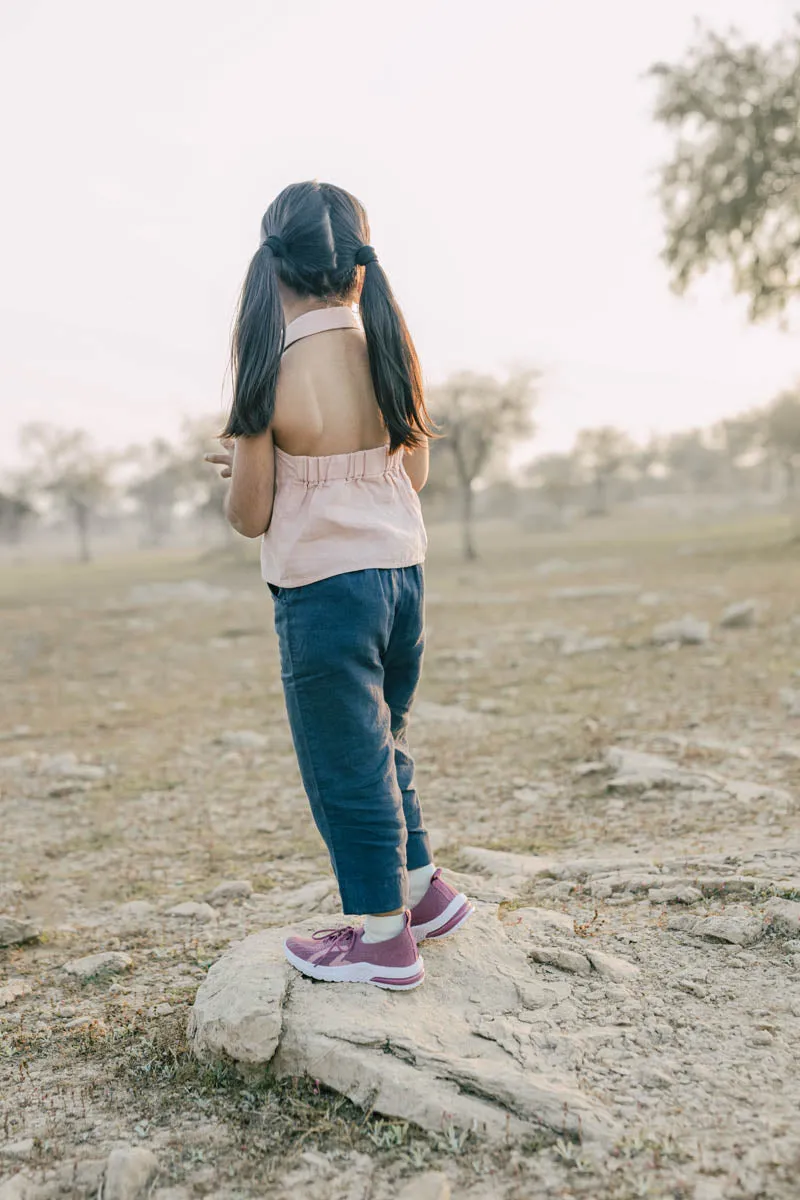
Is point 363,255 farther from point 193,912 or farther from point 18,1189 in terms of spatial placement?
point 193,912

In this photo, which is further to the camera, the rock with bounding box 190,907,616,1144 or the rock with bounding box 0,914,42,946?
the rock with bounding box 0,914,42,946

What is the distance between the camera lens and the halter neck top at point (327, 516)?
2355 mm

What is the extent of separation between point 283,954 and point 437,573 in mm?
22641

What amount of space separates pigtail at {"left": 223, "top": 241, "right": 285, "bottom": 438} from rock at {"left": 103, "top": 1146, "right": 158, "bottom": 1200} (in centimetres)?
156

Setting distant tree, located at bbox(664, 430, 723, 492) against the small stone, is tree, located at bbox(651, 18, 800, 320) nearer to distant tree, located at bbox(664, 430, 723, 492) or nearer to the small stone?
the small stone

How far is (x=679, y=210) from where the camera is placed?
64.4 feet

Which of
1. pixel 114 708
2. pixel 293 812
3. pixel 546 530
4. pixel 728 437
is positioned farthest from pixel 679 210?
pixel 728 437

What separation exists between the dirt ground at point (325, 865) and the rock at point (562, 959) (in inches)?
7.4

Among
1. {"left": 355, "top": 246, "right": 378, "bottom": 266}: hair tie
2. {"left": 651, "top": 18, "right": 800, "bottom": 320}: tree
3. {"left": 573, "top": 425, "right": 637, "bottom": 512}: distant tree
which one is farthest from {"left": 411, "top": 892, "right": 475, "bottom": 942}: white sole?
{"left": 573, "top": 425, "right": 637, "bottom": 512}: distant tree

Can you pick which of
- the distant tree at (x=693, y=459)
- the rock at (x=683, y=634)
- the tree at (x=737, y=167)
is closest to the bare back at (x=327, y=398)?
the rock at (x=683, y=634)

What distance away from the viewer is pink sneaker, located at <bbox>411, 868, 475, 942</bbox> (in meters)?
2.68

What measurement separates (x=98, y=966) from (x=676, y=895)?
187 cm

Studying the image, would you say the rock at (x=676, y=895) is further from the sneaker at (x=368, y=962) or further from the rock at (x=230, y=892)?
the rock at (x=230, y=892)

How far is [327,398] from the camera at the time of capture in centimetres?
238
